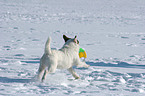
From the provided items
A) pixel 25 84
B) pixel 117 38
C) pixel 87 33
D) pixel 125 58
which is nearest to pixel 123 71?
pixel 125 58

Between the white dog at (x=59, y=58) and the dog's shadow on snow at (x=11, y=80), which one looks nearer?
the white dog at (x=59, y=58)

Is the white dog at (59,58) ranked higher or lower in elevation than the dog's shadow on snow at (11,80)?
higher

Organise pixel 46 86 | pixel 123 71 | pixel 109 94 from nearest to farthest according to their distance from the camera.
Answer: pixel 109 94 → pixel 46 86 → pixel 123 71

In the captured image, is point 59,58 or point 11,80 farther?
point 11,80

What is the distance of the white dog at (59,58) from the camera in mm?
4125

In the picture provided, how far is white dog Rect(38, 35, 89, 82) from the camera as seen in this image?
162 inches

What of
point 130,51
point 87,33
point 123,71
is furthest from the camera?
point 87,33

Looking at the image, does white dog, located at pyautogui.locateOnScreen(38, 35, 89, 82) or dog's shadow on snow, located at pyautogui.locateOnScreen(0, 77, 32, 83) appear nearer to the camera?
white dog, located at pyautogui.locateOnScreen(38, 35, 89, 82)

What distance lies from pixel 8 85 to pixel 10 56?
286 centimetres

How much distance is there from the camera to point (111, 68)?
5777mm

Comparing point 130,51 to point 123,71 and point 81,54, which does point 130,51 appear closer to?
point 123,71

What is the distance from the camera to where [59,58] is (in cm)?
429

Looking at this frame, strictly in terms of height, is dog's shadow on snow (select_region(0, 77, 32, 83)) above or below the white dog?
below

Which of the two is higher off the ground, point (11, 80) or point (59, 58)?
point (59, 58)
